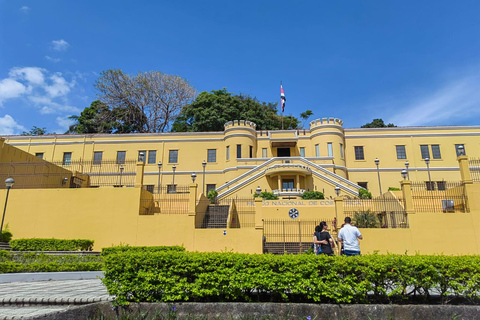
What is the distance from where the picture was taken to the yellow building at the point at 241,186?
16.3 meters

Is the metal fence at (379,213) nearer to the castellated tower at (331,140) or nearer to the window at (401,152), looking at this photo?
the castellated tower at (331,140)

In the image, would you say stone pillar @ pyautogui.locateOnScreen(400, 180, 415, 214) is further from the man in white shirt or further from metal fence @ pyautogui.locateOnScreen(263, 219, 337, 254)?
the man in white shirt

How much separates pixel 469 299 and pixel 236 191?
72.8 feet

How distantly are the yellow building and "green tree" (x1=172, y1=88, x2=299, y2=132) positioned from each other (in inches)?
273

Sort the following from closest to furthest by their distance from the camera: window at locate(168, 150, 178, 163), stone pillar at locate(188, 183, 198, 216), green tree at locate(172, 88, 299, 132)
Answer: stone pillar at locate(188, 183, 198, 216), window at locate(168, 150, 178, 163), green tree at locate(172, 88, 299, 132)

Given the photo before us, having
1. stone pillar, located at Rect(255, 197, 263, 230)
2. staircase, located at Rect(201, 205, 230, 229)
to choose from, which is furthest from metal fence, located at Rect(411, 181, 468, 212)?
staircase, located at Rect(201, 205, 230, 229)

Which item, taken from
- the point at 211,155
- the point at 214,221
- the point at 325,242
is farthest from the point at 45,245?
the point at 211,155

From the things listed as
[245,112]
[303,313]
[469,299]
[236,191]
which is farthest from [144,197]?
[245,112]

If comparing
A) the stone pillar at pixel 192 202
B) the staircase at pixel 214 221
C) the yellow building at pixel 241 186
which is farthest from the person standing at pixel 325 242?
the staircase at pixel 214 221

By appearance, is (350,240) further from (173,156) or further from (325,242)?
(173,156)

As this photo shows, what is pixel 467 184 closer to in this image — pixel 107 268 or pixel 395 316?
pixel 395 316

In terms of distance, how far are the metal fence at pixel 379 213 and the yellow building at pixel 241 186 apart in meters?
0.07

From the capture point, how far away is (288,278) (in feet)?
19.1

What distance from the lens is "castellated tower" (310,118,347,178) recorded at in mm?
33312
